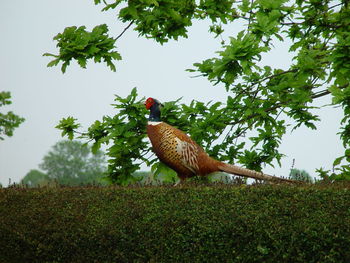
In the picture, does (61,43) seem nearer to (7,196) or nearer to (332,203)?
(7,196)

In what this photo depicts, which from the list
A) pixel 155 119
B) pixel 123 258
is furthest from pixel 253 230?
pixel 155 119

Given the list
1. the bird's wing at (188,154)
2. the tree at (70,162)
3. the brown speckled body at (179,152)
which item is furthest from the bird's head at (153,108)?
Result: the tree at (70,162)

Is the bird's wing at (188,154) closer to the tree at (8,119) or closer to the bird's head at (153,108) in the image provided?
the bird's head at (153,108)

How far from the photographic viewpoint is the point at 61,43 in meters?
8.02

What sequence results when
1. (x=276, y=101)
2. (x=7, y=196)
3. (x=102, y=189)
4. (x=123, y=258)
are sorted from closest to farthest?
(x=123, y=258) < (x=102, y=189) < (x=7, y=196) < (x=276, y=101)

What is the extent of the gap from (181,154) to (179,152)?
51 millimetres

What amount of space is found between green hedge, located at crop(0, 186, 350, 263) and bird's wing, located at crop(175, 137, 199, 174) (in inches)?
42.9

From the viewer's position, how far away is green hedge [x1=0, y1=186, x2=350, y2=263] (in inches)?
239

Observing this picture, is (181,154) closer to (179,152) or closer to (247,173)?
(179,152)

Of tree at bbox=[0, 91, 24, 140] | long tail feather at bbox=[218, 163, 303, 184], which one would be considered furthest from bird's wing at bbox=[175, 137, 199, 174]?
tree at bbox=[0, 91, 24, 140]

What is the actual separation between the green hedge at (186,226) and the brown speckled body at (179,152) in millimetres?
1041

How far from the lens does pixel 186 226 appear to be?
6.47 m

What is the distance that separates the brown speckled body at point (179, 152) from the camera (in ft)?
26.7

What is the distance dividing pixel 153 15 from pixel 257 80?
252 centimetres
